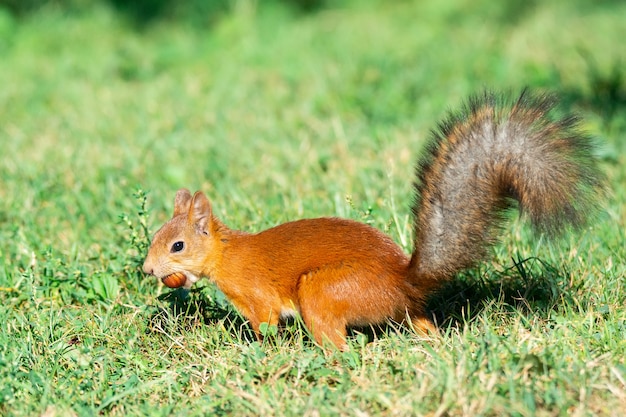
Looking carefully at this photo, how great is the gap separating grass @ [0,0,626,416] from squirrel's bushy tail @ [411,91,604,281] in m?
0.39

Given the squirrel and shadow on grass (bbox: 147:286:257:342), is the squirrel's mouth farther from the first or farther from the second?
shadow on grass (bbox: 147:286:257:342)

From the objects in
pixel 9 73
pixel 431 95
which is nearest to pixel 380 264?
pixel 431 95

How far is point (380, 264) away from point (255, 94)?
4.07 metres

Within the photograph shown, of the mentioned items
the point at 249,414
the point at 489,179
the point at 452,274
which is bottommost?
the point at 249,414

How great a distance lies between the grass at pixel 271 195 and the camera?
3.11 meters

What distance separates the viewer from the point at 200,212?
3773 mm

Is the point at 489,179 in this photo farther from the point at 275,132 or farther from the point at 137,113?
the point at 137,113

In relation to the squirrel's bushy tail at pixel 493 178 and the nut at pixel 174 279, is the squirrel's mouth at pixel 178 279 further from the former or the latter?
the squirrel's bushy tail at pixel 493 178

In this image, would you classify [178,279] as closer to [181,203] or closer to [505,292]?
[181,203]

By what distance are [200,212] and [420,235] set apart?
100 cm

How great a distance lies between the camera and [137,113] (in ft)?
22.7

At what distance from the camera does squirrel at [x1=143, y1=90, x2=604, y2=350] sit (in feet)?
10.1

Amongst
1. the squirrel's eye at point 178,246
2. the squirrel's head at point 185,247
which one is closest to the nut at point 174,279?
the squirrel's head at point 185,247

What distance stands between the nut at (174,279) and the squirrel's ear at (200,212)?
0.21m
